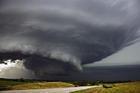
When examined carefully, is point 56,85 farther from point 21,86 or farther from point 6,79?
point 6,79

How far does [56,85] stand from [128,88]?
31.6 m

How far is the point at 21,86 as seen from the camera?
5412 centimetres

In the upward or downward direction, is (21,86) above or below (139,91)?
above

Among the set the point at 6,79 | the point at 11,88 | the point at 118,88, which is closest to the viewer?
the point at 118,88

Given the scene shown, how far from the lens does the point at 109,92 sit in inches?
1159

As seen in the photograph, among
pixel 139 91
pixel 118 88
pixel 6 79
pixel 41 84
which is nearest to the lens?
pixel 139 91

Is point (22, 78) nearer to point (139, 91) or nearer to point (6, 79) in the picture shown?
point (6, 79)

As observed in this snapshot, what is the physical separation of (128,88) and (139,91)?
1414mm

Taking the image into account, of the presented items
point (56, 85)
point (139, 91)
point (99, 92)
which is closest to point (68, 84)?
point (56, 85)

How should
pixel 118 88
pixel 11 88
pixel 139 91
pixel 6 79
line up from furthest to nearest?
1. pixel 6 79
2. pixel 11 88
3. pixel 118 88
4. pixel 139 91

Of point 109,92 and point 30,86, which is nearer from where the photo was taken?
point 109,92

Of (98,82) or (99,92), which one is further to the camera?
(98,82)

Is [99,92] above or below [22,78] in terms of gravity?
below

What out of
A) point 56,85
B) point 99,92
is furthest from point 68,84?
point 99,92
